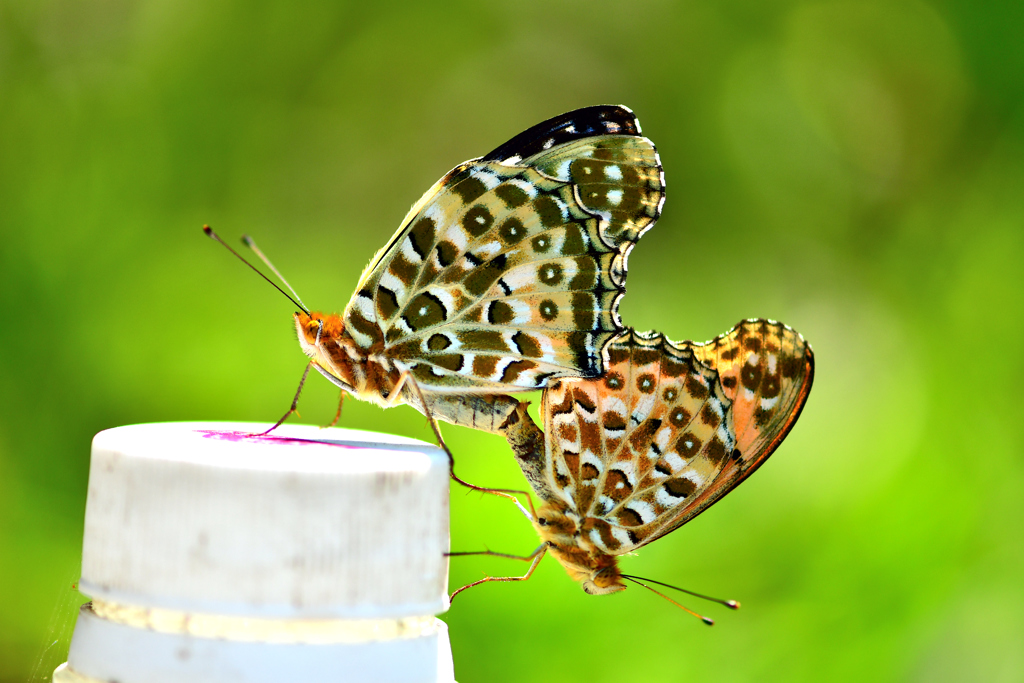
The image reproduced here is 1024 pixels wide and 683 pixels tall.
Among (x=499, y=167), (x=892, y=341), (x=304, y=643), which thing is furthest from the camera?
(x=892, y=341)

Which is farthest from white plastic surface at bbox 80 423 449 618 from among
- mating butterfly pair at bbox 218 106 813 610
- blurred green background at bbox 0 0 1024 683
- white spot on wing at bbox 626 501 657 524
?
blurred green background at bbox 0 0 1024 683

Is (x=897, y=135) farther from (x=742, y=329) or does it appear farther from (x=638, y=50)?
(x=742, y=329)

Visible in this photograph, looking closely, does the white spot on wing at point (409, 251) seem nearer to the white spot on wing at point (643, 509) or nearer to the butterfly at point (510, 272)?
the butterfly at point (510, 272)

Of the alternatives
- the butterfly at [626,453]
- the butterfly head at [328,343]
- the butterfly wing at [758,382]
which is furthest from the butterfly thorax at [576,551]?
the butterfly head at [328,343]

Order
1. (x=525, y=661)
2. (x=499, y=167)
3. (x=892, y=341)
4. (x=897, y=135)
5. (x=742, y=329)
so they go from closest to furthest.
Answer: (x=499, y=167), (x=742, y=329), (x=525, y=661), (x=892, y=341), (x=897, y=135)

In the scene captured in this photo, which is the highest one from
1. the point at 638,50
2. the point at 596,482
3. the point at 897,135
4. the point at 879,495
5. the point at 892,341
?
the point at 638,50

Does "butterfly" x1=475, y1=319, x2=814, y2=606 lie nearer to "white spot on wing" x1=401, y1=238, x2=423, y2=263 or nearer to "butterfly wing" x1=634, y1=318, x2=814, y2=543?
"butterfly wing" x1=634, y1=318, x2=814, y2=543

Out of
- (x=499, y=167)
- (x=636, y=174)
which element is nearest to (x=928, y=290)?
(x=636, y=174)
